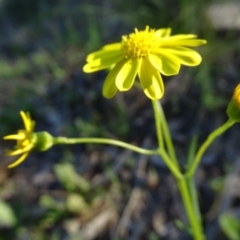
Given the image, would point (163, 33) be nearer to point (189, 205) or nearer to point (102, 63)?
point (102, 63)

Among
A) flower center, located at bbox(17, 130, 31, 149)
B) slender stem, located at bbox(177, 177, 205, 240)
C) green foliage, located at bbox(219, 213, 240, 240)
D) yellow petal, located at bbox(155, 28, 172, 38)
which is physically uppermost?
yellow petal, located at bbox(155, 28, 172, 38)

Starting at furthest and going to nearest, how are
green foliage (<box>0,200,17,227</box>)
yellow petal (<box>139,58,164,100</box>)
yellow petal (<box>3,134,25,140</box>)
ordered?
green foliage (<box>0,200,17,227</box>), yellow petal (<box>3,134,25,140</box>), yellow petal (<box>139,58,164,100</box>)

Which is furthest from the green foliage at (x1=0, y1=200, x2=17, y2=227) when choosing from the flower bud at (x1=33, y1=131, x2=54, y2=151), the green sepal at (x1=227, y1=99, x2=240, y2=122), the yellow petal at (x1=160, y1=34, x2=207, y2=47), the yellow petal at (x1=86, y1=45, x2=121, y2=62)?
the green sepal at (x1=227, y1=99, x2=240, y2=122)

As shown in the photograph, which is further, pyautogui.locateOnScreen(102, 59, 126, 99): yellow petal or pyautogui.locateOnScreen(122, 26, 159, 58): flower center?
pyautogui.locateOnScreen(122, 26, 159, 58): flower center

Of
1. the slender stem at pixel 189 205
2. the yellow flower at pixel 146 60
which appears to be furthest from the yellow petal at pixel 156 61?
the slender stem at pixel 189 205

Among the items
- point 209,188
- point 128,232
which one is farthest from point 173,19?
point 128,232

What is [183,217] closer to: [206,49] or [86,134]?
[86,134]

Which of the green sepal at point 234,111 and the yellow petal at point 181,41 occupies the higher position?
the yellow petal at point 181,41

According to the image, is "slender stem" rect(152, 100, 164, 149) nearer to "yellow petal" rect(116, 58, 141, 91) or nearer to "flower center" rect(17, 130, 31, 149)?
"yellow petal" rect(116, 58, 141, 91)

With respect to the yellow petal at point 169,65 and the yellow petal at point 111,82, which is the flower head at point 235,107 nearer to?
the yellow petal at point 169,65
